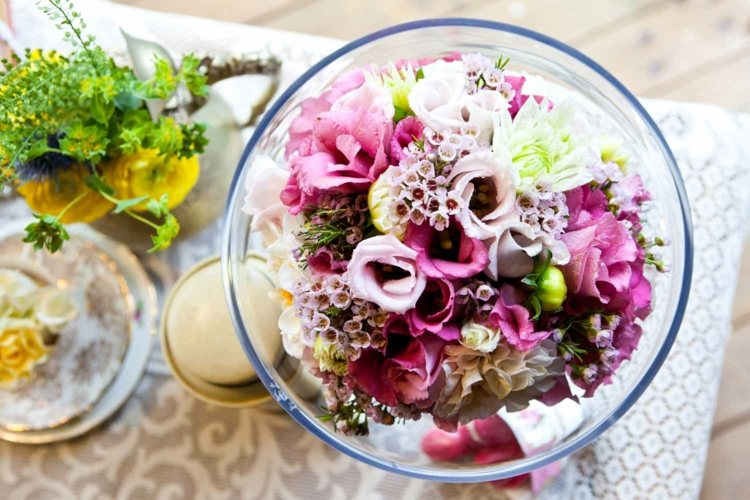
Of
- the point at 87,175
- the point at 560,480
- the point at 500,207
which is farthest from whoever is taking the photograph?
the point at 560,480

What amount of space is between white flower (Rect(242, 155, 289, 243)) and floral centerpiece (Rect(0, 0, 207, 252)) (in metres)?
0.11

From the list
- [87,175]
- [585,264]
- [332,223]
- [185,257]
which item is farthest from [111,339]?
[585,264]

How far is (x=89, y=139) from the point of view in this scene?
22.1 inches

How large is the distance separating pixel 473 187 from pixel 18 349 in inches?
20.6

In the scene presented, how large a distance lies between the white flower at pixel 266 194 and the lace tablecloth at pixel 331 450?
0.29 meters

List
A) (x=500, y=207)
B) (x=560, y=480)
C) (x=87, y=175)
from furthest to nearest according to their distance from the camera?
1. (x=560, y=480)
2. (x=87, y=175)
3. (x=500, y=207)

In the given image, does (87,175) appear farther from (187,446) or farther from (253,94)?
(187,446)

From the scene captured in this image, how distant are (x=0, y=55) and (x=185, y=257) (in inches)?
10.6

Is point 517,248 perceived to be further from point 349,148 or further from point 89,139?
point 89,139

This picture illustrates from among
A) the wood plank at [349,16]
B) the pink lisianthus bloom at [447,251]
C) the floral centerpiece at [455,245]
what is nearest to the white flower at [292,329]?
the floral centerpiece at [455,245]

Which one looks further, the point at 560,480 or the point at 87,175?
the point at 560,480

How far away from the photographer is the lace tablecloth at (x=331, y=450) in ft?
2.35

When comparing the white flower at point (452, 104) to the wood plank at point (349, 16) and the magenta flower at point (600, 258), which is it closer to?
the magenta flower at point (600, 258)

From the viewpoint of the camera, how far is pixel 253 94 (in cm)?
72
